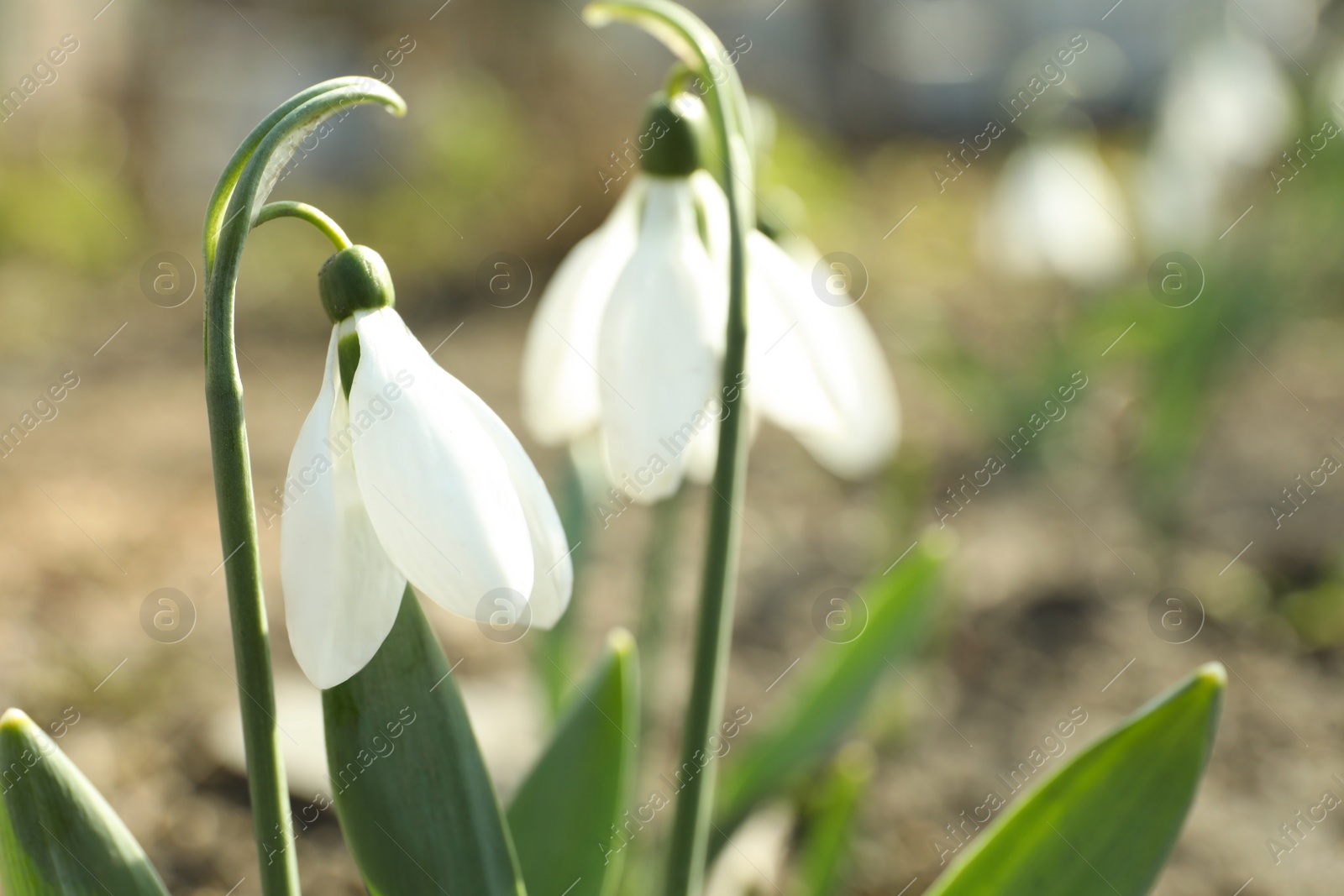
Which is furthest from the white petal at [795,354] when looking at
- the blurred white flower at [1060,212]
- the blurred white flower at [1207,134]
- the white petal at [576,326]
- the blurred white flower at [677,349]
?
the blurred white flower at [1207,134]

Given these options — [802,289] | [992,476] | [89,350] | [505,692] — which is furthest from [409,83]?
[802,289]

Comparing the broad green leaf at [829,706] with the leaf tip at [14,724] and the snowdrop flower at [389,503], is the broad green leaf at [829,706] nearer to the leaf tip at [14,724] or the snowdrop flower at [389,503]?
the snowdrop flower at [389,503]

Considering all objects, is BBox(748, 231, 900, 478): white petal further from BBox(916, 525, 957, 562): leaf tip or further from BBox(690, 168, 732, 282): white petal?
BBox(916, 525, 957, 562): leaf tip

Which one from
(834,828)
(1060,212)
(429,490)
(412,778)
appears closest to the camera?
(429,490)

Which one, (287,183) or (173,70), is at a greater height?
(173,70)

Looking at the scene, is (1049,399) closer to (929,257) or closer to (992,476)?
(992,476)

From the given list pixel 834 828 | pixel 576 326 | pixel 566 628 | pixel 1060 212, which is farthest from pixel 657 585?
pixel 1060 212

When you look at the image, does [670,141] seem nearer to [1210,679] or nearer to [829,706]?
[1210,679]
